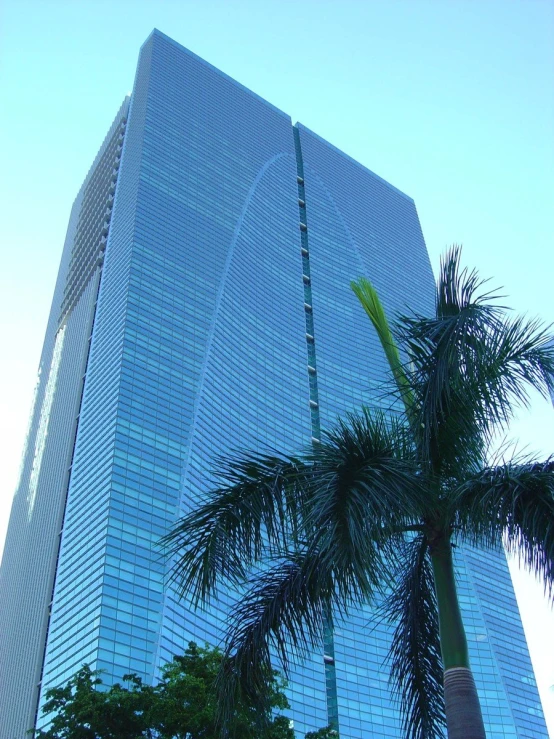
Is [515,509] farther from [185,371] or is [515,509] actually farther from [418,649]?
[185,371]

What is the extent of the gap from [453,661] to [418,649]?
1.86 meters

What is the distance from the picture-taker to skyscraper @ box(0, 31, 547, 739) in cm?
6944

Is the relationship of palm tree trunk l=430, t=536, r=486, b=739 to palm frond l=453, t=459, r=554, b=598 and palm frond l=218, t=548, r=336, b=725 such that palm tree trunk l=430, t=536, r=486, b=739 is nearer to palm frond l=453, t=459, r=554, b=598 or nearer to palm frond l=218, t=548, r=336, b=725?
palm frond l=453, t=459, r=554, b=598

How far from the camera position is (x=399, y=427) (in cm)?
1072

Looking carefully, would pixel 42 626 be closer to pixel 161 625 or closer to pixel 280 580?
pixel 161 625

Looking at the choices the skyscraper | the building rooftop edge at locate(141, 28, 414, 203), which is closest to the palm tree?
the skyscraper

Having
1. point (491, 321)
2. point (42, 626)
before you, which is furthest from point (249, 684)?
point (42, 626)

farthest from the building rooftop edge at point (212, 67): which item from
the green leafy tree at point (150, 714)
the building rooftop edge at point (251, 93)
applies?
the green leafy tree at point (150, 714)

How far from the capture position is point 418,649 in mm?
10984

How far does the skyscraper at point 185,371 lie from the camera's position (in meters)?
69.4

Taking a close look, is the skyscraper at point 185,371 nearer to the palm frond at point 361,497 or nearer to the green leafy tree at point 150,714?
the green leafy tree at point 150,714

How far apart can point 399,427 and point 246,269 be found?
295ft

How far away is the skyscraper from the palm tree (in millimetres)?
43050

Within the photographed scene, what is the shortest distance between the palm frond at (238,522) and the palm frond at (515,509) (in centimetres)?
192
